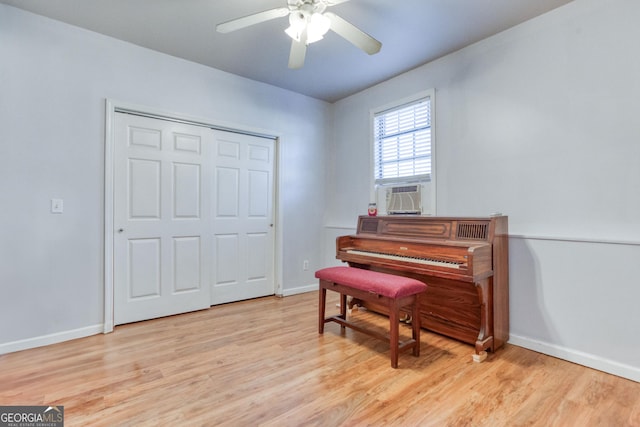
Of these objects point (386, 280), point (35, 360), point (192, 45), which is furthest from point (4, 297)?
point (386, 280)

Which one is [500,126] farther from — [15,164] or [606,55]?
[15,164]

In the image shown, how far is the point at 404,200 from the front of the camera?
10.5 ft

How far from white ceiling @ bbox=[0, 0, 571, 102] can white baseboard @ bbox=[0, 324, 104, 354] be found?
254 centimetres

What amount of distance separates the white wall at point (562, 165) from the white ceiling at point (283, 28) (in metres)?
0.30

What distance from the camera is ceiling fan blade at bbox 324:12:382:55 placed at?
6.21 ft

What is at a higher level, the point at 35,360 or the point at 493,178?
the point at 493,178

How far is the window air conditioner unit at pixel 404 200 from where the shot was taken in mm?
3117

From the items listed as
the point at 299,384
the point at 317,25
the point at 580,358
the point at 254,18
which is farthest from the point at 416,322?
the point at 254,18

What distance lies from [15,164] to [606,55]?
14.2ft

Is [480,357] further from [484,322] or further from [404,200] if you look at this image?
[404,200]

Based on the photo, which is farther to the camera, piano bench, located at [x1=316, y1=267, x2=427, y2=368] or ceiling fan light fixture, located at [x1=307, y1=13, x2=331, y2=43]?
piano bench, located at [x1=316, y1=267, x2=427, y2=368]

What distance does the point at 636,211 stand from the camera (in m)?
1.97

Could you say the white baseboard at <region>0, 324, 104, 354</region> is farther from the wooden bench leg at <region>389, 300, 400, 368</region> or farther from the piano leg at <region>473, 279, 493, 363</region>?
the piano leg at <region>473, 279, 493, 363</region>

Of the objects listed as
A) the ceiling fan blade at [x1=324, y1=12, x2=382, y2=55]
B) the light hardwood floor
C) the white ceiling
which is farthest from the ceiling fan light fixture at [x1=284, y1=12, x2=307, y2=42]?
the light hardwood floor
